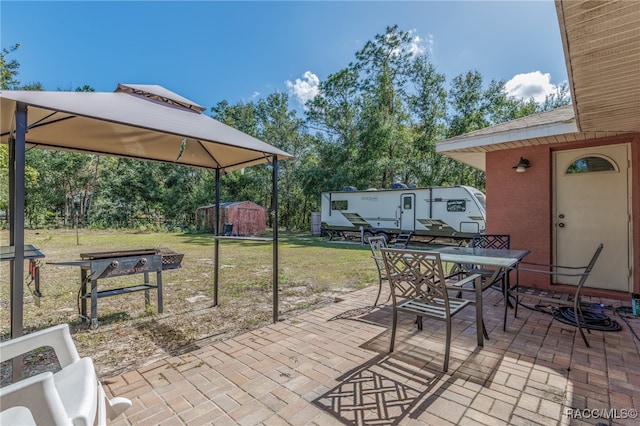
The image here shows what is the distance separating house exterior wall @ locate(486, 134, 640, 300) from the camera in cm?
467

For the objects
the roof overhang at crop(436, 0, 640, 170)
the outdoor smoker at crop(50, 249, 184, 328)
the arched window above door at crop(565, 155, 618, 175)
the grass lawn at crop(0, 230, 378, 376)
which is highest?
the roof overhang at crop(436, 0, 640, 170)

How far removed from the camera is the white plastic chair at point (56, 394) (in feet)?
2.67

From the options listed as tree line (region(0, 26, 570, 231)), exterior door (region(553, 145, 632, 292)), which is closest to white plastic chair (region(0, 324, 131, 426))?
exterior door (region(553, 145, 632, 292))

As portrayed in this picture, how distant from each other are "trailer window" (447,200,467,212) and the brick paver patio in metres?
7.49

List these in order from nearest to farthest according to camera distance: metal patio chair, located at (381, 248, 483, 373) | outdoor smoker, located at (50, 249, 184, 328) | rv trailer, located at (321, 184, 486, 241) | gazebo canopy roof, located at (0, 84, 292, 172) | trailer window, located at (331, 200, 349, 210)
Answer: gazebo canopy roof, located at (0, 84, 292, 172) → metal patio chair, located at (381, 248, 483, 373) → outdoor smoker, located at (50, 249, 184, 328) → rv trailer, located at (321, 184, 486, 241) → trailer window, located at (331, 200, 349, 210)

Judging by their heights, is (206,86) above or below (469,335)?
above

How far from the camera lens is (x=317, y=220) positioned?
1698 cm

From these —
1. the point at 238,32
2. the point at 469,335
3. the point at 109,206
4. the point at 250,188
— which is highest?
the point at 238,32

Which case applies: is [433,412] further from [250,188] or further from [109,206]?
[109,206]

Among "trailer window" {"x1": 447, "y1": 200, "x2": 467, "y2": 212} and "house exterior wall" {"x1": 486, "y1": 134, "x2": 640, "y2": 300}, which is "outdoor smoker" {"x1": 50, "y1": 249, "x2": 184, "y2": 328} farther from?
"trailer window" {"x1": 447, "y1": 200, "x2": 467, "y2": 212}

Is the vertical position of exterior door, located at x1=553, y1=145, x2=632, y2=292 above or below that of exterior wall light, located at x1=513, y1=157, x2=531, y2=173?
below

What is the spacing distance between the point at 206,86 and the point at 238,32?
14.2 m

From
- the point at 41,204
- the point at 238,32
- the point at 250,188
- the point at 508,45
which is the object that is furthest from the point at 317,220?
the point at 41,204

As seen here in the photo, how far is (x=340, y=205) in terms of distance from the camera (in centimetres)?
1370
